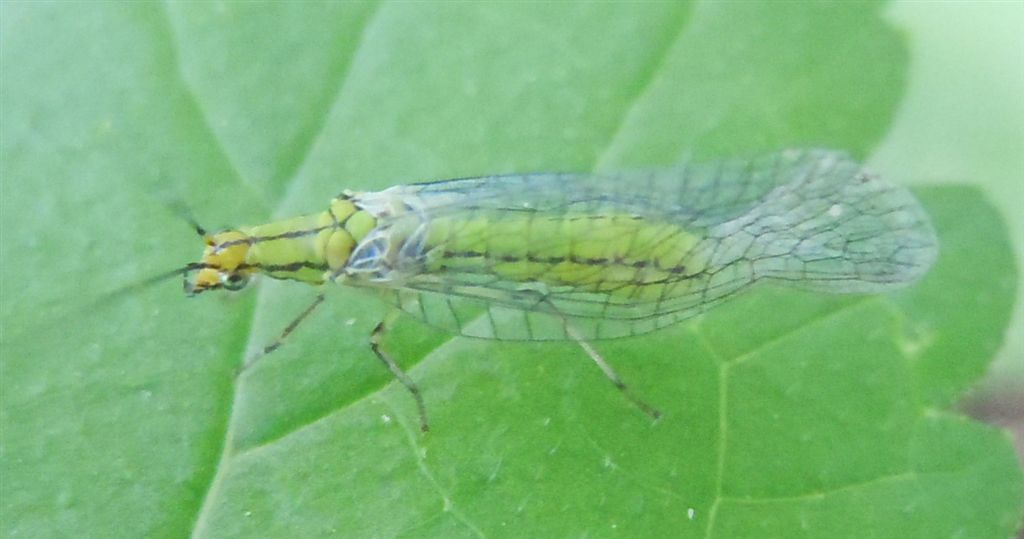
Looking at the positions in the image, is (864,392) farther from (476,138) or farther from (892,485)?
(476,138)

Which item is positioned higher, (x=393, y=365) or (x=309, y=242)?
(x=309, y=242)

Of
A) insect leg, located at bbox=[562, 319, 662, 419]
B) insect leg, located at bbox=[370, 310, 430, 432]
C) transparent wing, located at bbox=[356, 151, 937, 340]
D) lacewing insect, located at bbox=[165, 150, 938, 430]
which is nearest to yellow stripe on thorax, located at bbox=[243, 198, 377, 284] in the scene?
lacewing insect, located at bbox=[165, 150, 938, 430]

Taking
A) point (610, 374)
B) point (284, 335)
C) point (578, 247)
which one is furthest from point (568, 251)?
point (284, 335)

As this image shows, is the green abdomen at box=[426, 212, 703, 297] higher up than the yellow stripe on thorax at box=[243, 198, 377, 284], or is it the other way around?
the yellow stripe on thorax at box=[243, 198, 377, 284]

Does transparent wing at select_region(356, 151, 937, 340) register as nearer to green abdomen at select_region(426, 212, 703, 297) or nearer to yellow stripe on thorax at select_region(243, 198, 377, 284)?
green abdomen at select_region(426, 212, 703, 297)

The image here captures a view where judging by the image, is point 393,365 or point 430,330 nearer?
point 393,365

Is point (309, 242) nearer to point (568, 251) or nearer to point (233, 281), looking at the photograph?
point (233, 281)
